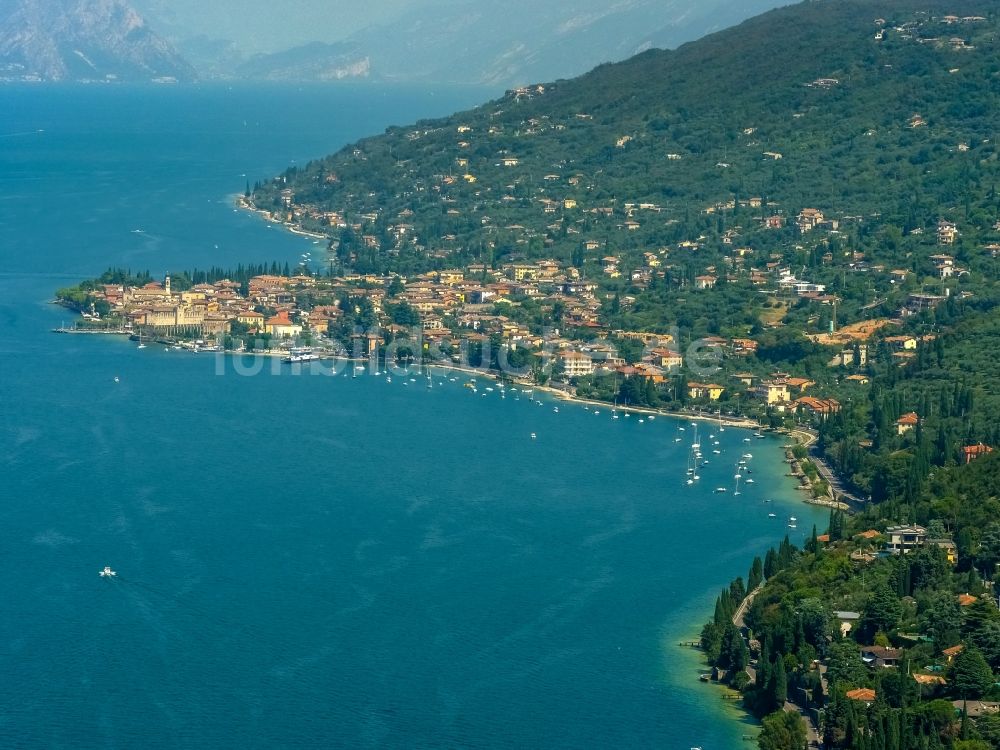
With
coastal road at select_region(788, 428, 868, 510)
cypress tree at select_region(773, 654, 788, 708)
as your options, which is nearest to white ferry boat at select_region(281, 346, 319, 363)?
coastal road at select_region(788, 428, 868, 510)

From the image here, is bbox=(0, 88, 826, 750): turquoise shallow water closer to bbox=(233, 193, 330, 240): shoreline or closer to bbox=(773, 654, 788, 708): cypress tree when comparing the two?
bbox=(773, 654, 788, 708): cypress tree

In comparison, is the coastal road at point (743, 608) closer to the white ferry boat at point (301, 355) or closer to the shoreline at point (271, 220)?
the white ferry boat at point (301, 355)

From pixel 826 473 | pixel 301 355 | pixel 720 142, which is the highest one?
pixel 720 142

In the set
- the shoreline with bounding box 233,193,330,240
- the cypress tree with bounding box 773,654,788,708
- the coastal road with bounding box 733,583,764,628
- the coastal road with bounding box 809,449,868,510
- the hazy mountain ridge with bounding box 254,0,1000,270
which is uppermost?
the hazy mountain ridge with bounding box 254,0,1000,270

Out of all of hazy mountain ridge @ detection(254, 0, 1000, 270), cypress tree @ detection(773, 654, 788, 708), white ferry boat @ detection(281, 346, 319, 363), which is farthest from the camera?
hazy mountain ridge @ detection(254, 0, 1000, 270)

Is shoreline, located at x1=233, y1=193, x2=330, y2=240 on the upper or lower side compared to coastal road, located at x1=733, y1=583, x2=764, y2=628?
upper

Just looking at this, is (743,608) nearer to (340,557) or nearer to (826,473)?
(340,557)

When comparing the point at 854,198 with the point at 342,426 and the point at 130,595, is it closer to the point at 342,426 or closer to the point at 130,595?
the point at 342,426

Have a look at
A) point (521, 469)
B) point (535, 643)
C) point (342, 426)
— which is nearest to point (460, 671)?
A: point (535, 643)

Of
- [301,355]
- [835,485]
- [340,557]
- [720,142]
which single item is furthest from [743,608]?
[720,142]
